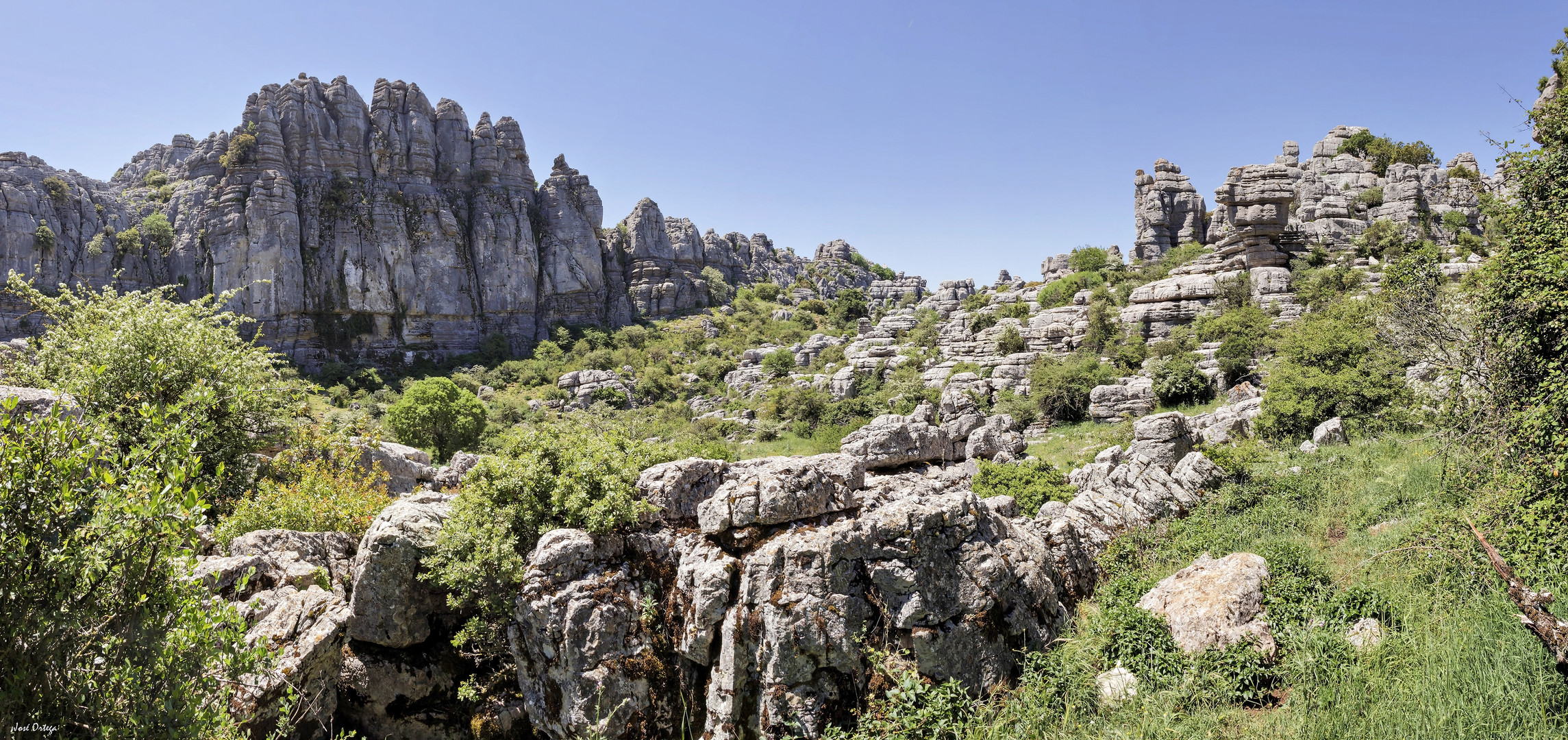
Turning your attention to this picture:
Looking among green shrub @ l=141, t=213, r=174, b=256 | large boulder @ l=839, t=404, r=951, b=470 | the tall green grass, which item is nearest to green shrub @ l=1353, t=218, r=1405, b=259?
large boulder @ l=839, t=404, r=951, b=470

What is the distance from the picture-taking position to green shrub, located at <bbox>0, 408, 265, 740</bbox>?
10.7ft

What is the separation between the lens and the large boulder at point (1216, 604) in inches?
223

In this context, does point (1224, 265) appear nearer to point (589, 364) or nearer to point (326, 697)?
point (326, 697)

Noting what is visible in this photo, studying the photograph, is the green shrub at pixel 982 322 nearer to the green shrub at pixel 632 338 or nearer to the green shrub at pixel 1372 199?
the green shrub at pixel 1372 199

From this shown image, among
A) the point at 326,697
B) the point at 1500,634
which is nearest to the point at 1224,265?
the point at 1500,634

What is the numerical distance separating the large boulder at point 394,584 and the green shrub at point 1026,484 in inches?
386

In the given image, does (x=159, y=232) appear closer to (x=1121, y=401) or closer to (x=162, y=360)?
(x=162, y=360)

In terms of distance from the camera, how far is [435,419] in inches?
1225

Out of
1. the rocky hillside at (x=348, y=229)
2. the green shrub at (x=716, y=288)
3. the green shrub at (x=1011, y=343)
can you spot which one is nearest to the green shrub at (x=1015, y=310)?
the green shrub at (x=1011, y=343)

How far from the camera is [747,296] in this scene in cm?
9550

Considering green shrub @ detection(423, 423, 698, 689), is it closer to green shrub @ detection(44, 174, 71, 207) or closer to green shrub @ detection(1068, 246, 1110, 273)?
green shrub @ detection(1068, 246, 1110, 273)

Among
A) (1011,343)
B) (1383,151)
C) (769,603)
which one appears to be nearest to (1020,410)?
(1011,343)

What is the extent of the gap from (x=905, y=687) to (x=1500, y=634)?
14.2ft

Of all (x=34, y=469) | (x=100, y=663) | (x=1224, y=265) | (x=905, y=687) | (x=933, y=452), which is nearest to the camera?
(x=34, y=469)
